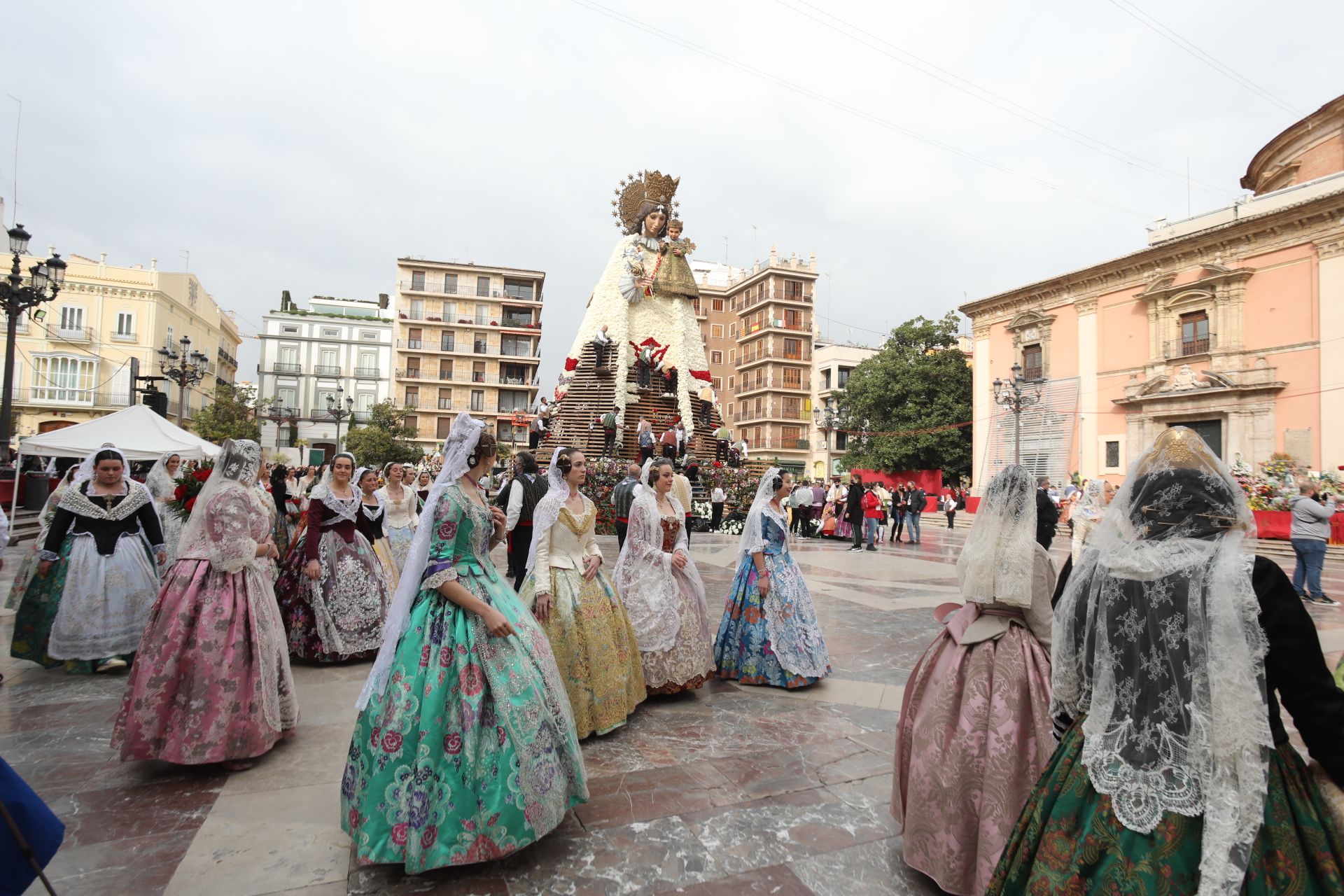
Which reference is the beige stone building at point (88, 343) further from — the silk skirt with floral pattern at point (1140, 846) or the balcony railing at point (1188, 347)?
the balcony railing at point (1188, 347)

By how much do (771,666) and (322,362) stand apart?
2323 inches

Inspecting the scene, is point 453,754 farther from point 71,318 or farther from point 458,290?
point 458,290

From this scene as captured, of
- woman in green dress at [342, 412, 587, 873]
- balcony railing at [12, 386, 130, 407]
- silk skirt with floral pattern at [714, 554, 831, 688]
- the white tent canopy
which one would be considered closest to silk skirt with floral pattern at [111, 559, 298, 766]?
woman in green dress at [342, 412, 587, 873]

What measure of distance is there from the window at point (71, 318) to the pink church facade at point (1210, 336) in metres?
44.5

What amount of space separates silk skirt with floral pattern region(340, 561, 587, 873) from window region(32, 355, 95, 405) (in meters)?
43.6

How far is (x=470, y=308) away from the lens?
54.8m

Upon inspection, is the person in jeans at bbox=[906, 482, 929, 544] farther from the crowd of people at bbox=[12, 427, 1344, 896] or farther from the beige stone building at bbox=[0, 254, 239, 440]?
the beige stone building at bbox=[0, 254, 239, 440]

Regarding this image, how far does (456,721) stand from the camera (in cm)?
274

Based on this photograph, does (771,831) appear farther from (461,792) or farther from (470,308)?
(470,308)

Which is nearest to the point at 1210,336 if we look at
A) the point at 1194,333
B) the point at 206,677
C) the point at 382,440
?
the point at 1194,333

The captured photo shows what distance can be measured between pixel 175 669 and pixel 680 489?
382cm

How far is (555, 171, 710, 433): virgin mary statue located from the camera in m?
18.5

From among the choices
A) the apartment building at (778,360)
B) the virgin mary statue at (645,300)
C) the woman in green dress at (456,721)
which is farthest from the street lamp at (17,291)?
the apartment building at (778,360)

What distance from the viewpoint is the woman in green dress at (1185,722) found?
174cm
